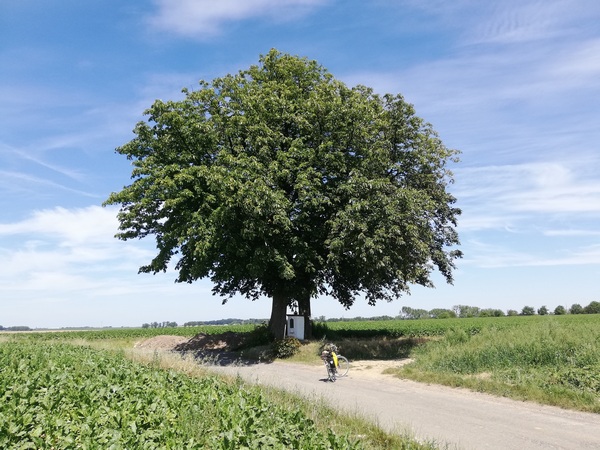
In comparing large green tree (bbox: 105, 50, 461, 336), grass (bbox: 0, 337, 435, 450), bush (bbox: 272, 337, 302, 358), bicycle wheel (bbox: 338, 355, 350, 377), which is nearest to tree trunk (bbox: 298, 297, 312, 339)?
large green tree (bbox: 105, 50, 461, 336)

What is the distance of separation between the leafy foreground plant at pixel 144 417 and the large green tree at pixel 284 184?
13.3 metres

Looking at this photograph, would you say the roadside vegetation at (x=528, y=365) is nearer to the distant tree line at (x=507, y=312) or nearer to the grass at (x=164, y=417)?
the grass at (x=164, y=417)

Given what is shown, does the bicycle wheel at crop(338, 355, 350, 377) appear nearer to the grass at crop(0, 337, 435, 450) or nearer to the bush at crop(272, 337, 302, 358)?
the bush at crop(272, 337, 302, 358)

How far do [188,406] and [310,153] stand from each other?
19.3m

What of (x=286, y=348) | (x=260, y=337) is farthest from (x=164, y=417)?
(x=260, y=337)

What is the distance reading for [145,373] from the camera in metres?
11.5

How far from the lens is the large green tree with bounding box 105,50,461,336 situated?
2378 cm

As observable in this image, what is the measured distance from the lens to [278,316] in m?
30.1

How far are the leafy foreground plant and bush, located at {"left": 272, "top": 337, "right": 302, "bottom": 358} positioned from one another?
1566 cm

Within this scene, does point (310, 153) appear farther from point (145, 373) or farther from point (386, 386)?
point (145, 373)

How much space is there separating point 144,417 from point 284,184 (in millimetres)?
20515

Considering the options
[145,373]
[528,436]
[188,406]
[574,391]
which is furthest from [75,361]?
[574,391]

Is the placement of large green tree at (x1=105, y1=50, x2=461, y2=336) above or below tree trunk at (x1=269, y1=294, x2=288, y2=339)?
above

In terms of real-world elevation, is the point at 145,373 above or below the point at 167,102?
below
